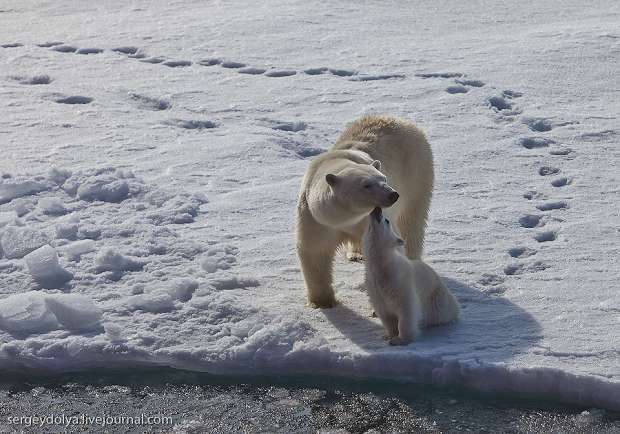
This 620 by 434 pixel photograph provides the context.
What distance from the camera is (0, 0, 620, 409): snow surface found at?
15.0 ft

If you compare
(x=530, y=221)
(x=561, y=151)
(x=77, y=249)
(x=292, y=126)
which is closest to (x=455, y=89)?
(x=292, y=126)

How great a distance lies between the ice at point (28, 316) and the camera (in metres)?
4.81

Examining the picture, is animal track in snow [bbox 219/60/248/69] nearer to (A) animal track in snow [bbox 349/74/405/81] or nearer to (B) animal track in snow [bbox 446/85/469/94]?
(A) animal track in snow [bbox 349/74/405/81]

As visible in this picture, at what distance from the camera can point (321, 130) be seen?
26.1 feet

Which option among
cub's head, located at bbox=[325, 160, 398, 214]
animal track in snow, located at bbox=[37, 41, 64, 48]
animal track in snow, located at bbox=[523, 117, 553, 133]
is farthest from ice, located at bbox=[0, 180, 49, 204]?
animal track in snow, located at bbox=[37, 41, 64, 48]

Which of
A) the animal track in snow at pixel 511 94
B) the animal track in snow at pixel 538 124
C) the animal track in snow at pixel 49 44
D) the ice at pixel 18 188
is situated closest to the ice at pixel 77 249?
the ice at pixel 18 188

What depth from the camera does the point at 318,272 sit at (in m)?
4.95

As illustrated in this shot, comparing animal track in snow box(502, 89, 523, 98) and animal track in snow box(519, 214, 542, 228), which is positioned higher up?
animal track in snow box(502, 89, 523, 98)

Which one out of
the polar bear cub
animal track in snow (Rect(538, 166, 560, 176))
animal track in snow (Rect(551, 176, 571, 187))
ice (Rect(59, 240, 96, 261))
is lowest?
animal track in snow (Rect(538, 166, 560, 176))

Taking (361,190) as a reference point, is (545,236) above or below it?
below

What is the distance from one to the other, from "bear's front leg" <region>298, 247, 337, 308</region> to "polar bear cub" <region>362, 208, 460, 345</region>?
46 cm

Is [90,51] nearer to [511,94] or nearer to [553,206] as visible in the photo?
[511,94]

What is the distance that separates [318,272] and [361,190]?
0.59 m

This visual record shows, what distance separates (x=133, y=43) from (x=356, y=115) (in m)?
3.52
